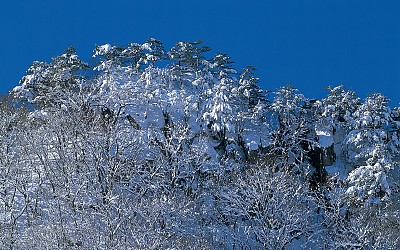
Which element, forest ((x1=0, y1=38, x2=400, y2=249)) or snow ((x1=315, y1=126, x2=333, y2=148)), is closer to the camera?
forest ((x1=0, y1=38, x2=400, y2=249))

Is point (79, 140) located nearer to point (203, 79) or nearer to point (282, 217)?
point (282, 217)

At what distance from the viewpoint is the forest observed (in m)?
25.8

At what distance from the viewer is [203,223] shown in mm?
35188

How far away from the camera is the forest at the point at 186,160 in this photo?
2575 centimetres

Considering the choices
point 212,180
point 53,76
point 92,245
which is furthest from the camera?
point 53,76

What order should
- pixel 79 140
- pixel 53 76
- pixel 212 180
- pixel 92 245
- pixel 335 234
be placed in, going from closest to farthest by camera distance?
pixel 92 245 < pixel 79 140 < pixel 335 234 < pixel 212 180 < pixel 53 76

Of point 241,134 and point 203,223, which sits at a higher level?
point 241,134

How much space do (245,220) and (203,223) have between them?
13.8ft

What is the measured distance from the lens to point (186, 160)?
3616 cm

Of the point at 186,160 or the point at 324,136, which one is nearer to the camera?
the point at 186,160

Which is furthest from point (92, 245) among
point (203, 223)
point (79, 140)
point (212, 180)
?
point (212, 180)

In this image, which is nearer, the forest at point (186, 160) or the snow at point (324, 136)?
the forest at point (186, 160)

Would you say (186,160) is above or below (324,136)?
below

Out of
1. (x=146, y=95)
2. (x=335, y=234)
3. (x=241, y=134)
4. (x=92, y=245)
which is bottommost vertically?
(x=92, y=245)
